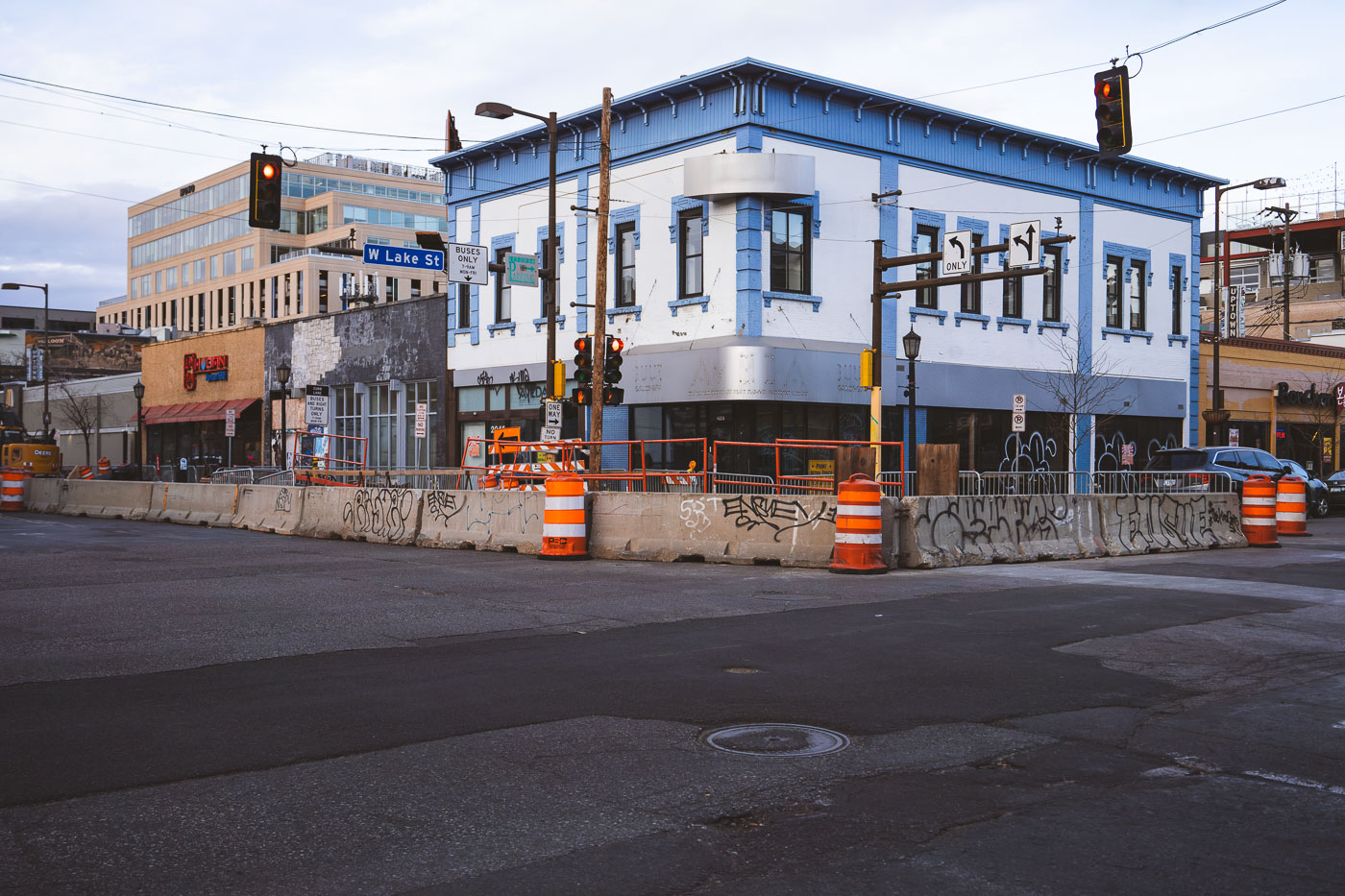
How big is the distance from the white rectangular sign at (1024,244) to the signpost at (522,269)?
11.1 meters

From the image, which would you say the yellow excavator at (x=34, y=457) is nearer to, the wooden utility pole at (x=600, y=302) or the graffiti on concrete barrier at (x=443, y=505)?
the wooden utility pole at (x=600, y=302)

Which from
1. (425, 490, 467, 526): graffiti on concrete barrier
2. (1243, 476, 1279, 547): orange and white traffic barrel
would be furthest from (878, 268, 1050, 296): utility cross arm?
(425, 490, 467, 526): graffiti on concrete barrier

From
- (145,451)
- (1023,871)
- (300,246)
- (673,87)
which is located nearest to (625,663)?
(1023,871)

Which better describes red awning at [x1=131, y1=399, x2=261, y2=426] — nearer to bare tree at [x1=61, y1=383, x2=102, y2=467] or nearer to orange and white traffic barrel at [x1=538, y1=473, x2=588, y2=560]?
bare tree at [x1=61, y1=383, x2=102, y2=467]

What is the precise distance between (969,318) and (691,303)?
27.5 feet

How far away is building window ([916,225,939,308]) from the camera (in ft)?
101

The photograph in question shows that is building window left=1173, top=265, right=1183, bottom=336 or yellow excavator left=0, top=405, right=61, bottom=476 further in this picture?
yellow excavator left=0, top=405, right=61, bottom=476

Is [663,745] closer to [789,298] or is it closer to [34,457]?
[789,298]

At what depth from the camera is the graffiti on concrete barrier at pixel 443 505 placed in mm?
19000

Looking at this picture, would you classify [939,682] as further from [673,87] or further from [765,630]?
[673,87]

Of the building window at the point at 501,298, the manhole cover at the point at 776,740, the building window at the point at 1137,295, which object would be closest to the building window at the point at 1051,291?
the building window at the point at 1137,295

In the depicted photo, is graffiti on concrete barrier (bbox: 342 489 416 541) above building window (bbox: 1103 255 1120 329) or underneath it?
underneath

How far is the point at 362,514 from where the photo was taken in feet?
68.5

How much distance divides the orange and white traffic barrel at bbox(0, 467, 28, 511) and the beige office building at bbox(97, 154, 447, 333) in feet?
162
